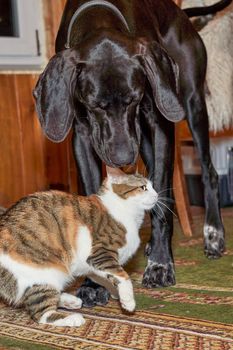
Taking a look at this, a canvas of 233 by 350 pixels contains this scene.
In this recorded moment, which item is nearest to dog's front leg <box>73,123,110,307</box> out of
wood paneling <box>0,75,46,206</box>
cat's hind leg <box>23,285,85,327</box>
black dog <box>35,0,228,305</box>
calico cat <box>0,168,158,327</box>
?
black dog <box>35,0,228,305</box>

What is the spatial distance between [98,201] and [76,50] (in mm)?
413

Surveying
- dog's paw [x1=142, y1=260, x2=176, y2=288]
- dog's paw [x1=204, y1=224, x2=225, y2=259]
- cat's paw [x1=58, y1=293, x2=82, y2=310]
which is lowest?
dog's paw [x1=204, y1=224, x2=225, y2=259]

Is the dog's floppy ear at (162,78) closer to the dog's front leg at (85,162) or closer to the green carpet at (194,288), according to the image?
the dog's front leg at (85,162)

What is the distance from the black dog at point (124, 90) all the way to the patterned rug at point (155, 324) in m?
0.12

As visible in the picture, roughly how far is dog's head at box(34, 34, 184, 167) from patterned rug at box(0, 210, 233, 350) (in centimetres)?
39

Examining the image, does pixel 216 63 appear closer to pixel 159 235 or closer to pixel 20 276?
pixel 159 235

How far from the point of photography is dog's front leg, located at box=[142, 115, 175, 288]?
193cm

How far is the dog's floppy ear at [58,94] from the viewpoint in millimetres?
1728

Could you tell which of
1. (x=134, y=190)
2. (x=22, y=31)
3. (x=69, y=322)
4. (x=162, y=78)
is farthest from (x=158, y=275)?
(x=22, y=31)

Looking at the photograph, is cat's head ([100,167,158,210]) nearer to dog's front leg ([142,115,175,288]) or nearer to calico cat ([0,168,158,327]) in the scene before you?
calico cat ([0,168,158,327])

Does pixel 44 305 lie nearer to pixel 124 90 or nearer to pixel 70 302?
pixel 70 302

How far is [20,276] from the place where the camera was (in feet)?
5.07

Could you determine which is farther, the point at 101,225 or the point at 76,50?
the point at 76,50

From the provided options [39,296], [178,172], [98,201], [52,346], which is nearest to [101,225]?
[98,201]
